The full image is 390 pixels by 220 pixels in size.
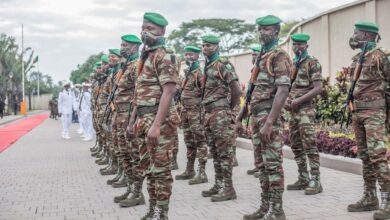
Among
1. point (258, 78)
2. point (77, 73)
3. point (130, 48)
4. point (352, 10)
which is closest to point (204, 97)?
point (130, 48)

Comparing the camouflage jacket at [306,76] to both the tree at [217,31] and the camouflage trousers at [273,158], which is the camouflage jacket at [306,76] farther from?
the tree at [217,31]

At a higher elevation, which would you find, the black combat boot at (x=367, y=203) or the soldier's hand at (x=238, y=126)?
the soldier's hand at (x=238, y=126)

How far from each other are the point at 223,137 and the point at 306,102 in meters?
1.23

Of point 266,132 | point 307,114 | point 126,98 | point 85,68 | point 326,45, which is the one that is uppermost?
point 85,68

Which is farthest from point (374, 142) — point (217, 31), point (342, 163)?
point (217, 31)

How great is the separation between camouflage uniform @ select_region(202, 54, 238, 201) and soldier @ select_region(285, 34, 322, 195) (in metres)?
0.86

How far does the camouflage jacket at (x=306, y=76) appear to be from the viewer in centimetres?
667

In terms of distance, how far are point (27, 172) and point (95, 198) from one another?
10.9ft

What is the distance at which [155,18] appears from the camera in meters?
4.90

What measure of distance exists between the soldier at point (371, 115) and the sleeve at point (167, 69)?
83.0 inches

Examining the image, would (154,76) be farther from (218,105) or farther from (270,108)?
(218,105)

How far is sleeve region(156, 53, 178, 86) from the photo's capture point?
472cm

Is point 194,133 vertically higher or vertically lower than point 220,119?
lower

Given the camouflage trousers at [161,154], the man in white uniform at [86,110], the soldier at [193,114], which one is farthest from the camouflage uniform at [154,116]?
the man in white uniform at [86,110]
